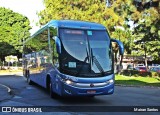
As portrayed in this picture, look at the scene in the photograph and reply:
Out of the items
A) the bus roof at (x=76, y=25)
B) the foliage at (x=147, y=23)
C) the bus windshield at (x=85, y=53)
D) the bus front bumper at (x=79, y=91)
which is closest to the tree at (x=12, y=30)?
the foliage at (x=147, y=23)

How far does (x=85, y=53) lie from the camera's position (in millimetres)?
14469

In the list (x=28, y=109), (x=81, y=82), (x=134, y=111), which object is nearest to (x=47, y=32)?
(x=81, y=82)

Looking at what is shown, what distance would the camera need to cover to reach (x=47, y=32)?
1719 cm

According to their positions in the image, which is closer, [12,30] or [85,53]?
[85,53]

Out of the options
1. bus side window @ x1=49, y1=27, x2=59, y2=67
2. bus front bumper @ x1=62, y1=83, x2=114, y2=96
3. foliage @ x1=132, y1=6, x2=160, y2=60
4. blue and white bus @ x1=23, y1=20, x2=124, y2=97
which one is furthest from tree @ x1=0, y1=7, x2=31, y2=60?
bus front bumper @ x1=62, y1=83, x2=114, y2=96

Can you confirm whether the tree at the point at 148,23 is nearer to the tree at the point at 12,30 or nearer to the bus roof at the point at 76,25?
the bus roof at the point at 76,25

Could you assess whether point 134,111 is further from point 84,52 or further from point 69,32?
point 69,32

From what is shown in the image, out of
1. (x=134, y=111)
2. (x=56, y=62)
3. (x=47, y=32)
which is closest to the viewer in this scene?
(x=134, y=111)

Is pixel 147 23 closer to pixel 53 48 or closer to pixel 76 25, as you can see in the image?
pixel 76 25

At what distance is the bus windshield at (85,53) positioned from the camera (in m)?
14.2

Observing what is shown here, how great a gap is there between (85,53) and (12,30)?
74150mm

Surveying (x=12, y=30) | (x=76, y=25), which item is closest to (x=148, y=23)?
(x=76, y=25)

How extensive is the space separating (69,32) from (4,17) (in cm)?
7469

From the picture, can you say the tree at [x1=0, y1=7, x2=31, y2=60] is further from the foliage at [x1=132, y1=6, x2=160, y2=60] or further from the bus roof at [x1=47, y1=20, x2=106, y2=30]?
the bus roof at [x1=47, y1=20, x2=106, y2=30]
